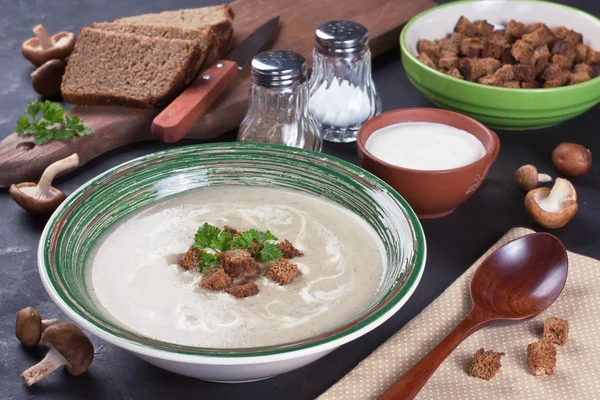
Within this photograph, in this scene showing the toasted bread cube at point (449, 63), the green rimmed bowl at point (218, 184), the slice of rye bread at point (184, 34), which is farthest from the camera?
the slice of rye bread at point (184, 34)

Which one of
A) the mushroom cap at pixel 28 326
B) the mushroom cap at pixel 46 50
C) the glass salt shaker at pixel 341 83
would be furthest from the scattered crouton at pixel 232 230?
the mushroom cap at pixel 46 50

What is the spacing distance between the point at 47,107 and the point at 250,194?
812 mm

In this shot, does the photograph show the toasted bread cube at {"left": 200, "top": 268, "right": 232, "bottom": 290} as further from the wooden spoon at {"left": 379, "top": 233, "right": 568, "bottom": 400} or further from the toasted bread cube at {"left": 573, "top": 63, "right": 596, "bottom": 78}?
the toasted bread cube at {"left": 573, "top": 63, "right": 596, "bottom": 78}

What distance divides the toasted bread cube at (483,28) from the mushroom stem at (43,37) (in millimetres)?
1596

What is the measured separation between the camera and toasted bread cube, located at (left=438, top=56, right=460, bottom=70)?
2626 mm

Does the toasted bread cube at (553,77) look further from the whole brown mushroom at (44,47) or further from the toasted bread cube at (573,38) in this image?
the whole brown mushroom at (44,47)

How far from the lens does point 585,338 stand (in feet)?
5.85

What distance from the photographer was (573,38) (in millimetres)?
2746

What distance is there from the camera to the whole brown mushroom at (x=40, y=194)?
2.18m

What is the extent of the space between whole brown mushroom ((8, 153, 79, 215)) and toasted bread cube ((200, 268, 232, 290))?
0.70m

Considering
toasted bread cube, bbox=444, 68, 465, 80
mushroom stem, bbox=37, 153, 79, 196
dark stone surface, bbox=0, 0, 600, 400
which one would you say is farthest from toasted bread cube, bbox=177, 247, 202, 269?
toasted bread cube, bbox=444, 68, 465, 80

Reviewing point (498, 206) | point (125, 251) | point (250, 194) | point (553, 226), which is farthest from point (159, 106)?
point (553, 226)

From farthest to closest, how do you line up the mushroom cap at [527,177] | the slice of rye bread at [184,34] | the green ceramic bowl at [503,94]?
the slice of rye bread at [184,34]
the green ceramic bowl at [503,94]
the mushroom cap at [527,177]

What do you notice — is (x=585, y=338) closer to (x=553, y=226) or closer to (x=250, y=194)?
(x=553, y=226)
